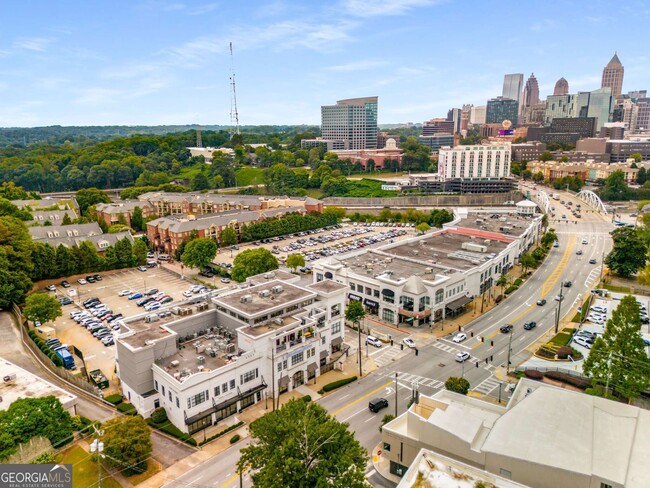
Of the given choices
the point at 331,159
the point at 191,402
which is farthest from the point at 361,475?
the point at 331,159

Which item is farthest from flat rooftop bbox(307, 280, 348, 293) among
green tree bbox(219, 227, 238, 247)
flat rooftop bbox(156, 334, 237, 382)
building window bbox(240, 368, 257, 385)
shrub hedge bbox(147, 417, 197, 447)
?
green tree bbox(219, 227, 238, 247)

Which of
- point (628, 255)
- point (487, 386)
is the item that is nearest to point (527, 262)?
point (628, 255)

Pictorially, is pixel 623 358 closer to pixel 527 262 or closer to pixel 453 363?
pixel 453 363

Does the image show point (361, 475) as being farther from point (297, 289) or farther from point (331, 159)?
point (331, 159)

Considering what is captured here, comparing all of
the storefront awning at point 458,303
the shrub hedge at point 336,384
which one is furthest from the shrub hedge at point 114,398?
the storefront awning at point 458,303

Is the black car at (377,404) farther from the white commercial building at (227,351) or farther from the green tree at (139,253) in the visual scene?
the green tree at (139,253)
